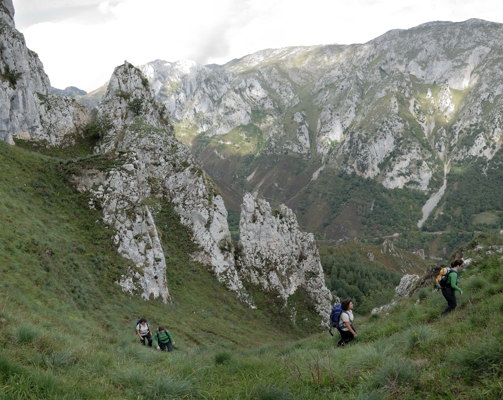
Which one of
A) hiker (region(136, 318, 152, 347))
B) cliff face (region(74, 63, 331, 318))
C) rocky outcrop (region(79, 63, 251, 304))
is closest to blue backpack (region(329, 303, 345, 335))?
hiker (region(136, 318, 152, 347))

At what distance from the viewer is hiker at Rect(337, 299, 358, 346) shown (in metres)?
13.2

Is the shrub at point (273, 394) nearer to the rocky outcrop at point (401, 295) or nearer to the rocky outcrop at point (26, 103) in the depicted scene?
the rocky outcrop at point (401, 295)

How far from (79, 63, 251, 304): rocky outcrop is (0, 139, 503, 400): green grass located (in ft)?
6.91

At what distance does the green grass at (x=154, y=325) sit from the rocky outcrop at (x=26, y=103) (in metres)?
12.9

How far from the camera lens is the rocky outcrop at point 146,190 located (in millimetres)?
33656

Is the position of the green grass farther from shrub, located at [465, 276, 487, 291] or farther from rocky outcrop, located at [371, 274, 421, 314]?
rocky outcrop, located at [371, 274, 421, 314]

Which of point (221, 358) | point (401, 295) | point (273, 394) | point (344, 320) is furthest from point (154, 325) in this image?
point (401, 295)

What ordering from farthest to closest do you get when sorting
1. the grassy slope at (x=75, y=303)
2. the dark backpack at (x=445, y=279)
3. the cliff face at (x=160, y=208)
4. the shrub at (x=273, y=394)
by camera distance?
the cliff face at (x=160, y=208)
the dark backpack at (x=445, y=279)
the grassy slope at (x=75, y=303)
the shrub at (x=273, y=394)

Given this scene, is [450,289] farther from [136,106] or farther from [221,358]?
[136,106]

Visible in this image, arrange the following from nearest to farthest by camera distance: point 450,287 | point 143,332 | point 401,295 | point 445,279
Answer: point 450,287 < point 445,279 < point 143,332 < point 401,295

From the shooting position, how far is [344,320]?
522 inches

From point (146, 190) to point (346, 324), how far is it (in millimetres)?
39546

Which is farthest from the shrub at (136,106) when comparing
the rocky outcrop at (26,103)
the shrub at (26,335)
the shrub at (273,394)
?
the shrub at (273,394)

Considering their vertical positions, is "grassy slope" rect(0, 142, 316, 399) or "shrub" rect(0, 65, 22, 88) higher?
"shrub" rect(0, 65, 22, 88)
